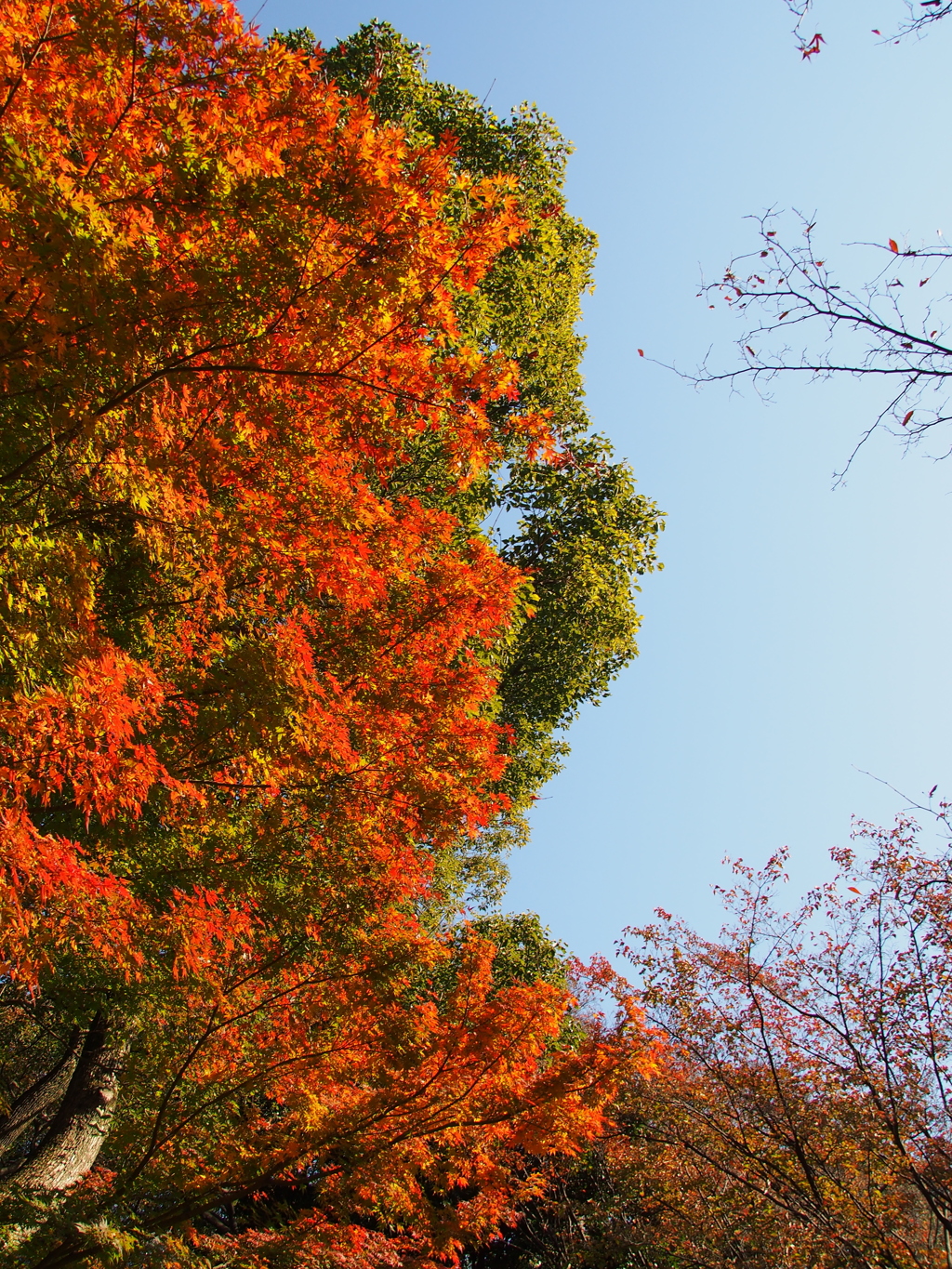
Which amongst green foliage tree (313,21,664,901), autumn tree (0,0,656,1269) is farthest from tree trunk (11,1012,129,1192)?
green foliage tree (313,21,664,901)

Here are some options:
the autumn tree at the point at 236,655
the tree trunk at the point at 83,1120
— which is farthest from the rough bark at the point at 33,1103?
the autumn tree at the point at 236,655

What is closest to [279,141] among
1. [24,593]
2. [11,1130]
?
[24,593]

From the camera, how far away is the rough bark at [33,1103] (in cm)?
1284

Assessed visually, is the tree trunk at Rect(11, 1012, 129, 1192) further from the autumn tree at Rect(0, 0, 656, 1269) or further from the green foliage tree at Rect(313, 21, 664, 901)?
the green foliage tree at Rect(313, 21, 664, 901)

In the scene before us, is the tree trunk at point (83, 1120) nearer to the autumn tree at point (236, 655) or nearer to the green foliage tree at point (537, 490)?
the autumn tree at point (236, 655)

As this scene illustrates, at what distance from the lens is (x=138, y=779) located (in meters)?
4.19

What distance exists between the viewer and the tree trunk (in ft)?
23.6

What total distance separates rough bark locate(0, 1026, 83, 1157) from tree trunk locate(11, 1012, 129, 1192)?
5695mm

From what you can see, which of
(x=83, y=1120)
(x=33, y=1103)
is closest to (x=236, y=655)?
(x=83, y=1120)

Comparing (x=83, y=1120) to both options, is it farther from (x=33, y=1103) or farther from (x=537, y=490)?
(x=537, y=490)

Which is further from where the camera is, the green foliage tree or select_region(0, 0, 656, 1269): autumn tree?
the green foliage tree

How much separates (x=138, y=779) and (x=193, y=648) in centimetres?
135

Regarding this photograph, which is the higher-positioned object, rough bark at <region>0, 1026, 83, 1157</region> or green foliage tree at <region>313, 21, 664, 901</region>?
green foliage tree at <region>313, 21, 664, 901</region>

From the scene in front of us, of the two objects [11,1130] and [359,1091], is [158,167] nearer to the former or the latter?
[359,1091]
